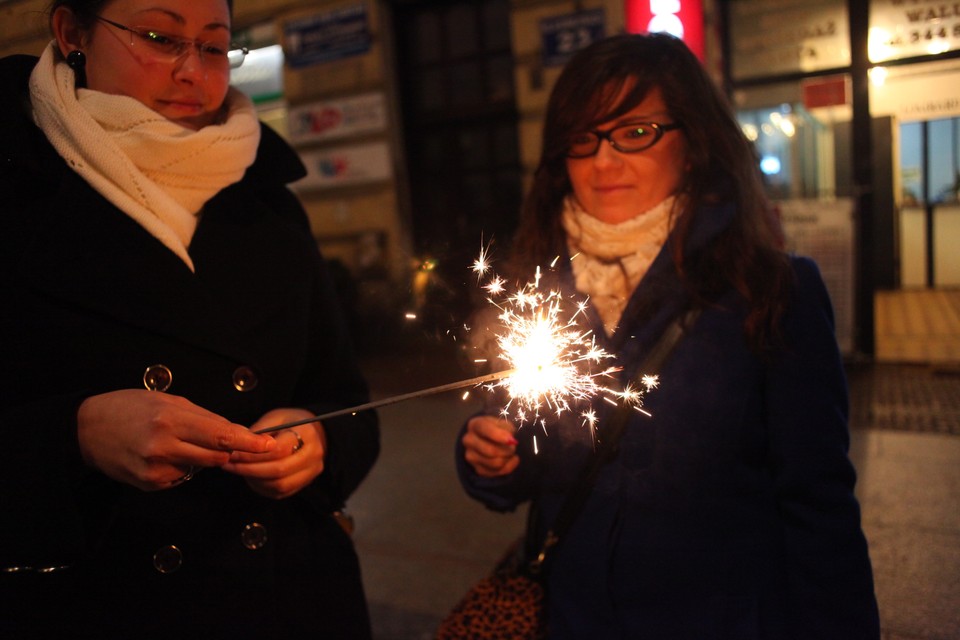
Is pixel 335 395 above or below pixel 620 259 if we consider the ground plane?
below

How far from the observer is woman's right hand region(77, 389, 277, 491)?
1061mm

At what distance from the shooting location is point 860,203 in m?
6.55

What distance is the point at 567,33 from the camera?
7.41m

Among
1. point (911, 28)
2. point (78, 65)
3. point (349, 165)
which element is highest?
point (911, 28)

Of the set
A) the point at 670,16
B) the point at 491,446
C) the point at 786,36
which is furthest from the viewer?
the point at 786,36

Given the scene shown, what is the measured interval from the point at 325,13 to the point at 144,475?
8.63 metres

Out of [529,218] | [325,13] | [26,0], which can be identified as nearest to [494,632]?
[529,218]

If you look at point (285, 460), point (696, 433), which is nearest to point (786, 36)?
point (696, 433)

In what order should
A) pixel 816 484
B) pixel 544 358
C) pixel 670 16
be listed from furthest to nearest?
pixel 670 16, pixel 816 484, pixel 544 358

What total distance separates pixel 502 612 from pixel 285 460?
2.13 ft

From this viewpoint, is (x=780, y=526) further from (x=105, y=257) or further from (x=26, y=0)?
(x=26, y=0)

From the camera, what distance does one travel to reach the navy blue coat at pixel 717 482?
4.69ft

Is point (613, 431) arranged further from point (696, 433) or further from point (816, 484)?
point (816, 484)

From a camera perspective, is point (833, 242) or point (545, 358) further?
point (833, 242)
